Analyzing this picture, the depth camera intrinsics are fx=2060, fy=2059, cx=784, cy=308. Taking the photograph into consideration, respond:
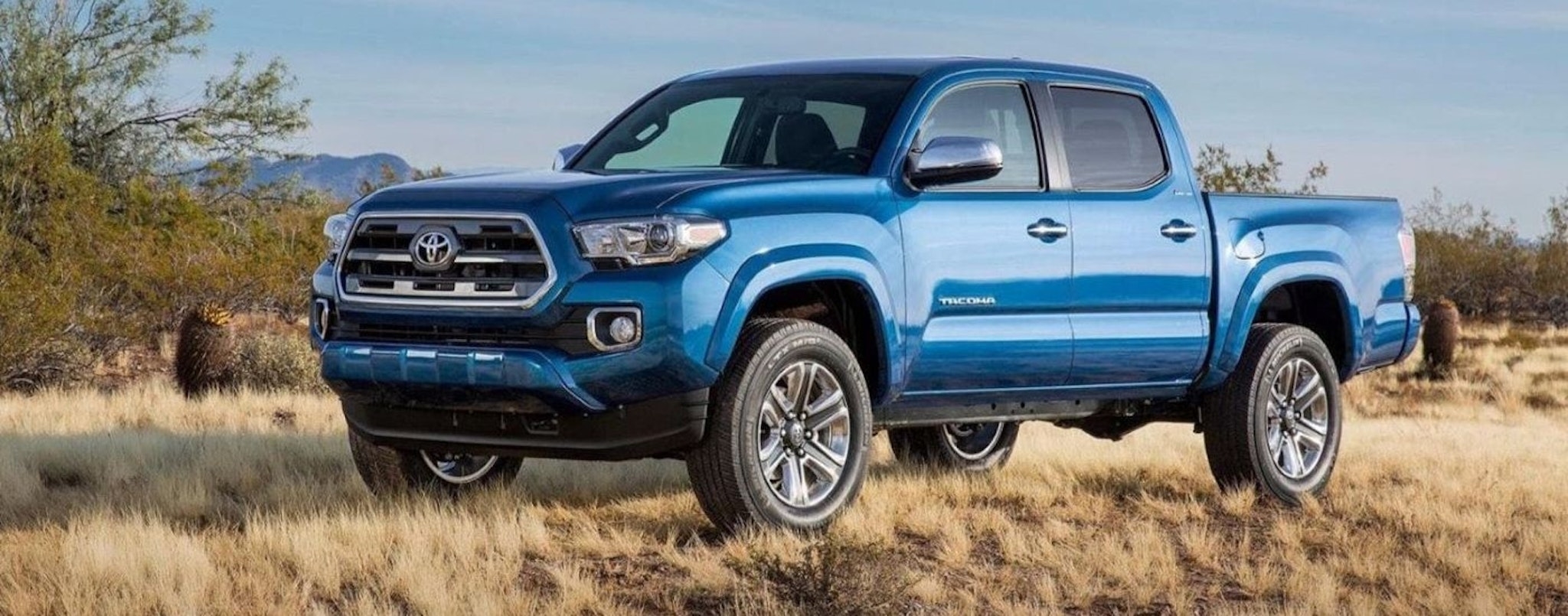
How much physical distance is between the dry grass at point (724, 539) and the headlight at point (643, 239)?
1.06 meters

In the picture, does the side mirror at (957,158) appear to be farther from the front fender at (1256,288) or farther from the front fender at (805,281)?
Result: the front fender at (1256,288)

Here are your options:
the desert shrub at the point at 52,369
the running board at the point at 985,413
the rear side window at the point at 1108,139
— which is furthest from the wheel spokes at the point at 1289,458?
the desert shrub at the point at 52,369

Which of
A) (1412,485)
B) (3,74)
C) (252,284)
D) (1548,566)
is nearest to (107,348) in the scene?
(252,284)

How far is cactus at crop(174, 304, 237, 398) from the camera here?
55.7 feet

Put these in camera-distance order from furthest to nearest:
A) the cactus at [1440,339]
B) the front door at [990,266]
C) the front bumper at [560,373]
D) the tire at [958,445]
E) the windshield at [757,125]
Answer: the cactus at [1440,339], the tire at [958,445], the windshield at [757,125], the front door at [990,266], the front bumper at [560,373]

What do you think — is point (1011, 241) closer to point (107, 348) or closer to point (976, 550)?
point (976, 550)

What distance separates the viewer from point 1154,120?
9.46 m

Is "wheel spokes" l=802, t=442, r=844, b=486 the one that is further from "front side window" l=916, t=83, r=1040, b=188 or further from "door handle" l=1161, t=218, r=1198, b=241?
"door handle" l=1161, t=218, r=1198, b=241

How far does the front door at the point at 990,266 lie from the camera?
7902 mm

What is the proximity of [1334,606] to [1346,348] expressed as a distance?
3.44m

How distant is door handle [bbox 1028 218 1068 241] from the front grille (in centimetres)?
222

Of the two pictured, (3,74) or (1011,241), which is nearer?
(1011,241)

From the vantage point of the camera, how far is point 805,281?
7.52 meters

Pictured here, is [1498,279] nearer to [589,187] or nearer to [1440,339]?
[1440,339]
